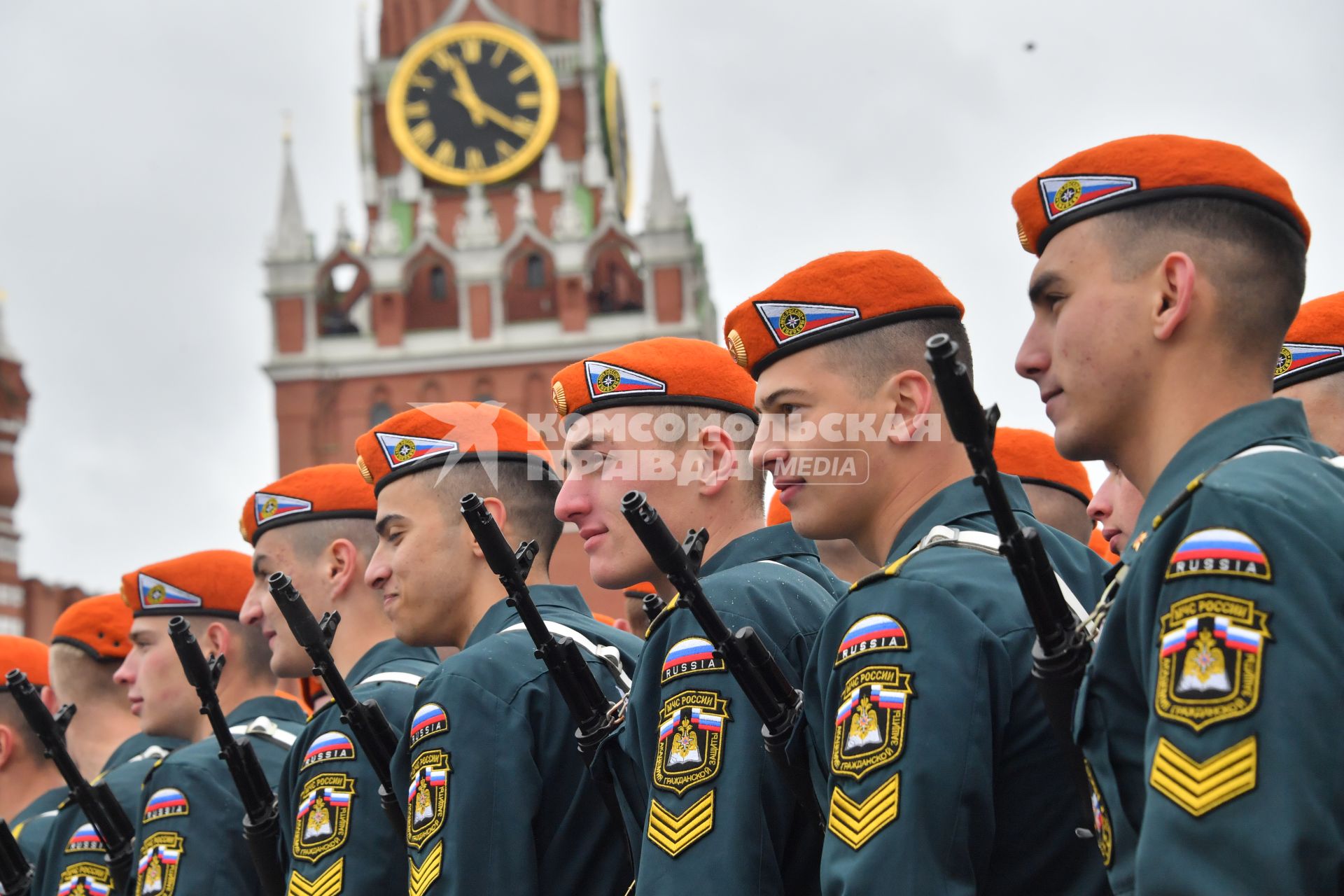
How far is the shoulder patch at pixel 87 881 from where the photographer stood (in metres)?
5.14

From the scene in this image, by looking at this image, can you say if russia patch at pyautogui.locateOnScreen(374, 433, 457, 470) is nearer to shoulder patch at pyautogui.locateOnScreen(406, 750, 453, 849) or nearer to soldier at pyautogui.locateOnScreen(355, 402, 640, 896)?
soldier at pyautogui.locateOnScreen(355, 402, 640, 896)

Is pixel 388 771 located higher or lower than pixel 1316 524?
lower

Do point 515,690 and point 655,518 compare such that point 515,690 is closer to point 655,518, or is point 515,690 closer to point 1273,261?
point 655,518

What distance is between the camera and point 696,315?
43750mm

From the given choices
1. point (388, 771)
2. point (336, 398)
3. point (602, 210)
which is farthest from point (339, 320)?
point (388, 771)

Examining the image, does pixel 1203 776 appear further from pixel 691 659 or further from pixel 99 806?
pixel 99 806

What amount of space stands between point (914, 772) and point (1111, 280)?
0.73 m

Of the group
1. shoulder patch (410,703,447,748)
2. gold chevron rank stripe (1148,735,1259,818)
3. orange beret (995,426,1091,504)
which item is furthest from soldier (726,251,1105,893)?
orange beret (995,426,1091,504)

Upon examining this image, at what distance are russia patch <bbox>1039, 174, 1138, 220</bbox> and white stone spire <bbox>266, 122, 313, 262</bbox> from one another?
4394 cm

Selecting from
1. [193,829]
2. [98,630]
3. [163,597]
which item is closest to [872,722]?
[193,829]

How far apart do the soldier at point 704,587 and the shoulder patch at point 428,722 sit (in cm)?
40

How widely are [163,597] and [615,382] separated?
2.64 m

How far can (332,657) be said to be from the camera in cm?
452

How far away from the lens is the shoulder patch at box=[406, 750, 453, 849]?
3.33 metres
